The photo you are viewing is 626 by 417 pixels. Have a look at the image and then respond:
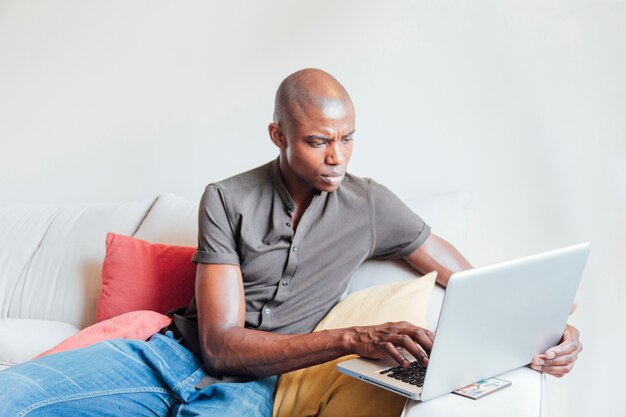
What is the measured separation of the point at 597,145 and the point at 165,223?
4.20 feet

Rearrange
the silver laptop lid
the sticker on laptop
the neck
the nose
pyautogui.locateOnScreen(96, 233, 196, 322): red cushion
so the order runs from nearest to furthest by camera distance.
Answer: the silver laptop lid < the sticker on laptop < the nose < the neck < pyautogui.locateOnScreen(96, 233, 196, 322): red cushion

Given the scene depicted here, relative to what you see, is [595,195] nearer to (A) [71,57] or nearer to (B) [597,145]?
(B) [597,145]

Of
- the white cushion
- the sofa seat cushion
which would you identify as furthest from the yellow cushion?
the sofa seat cushion

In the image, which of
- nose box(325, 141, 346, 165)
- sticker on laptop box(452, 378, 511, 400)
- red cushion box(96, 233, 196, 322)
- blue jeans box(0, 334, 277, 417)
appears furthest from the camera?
red cushion box(96, 233, 196, 322)

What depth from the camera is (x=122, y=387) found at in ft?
5.27

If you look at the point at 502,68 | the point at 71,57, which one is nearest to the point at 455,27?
the point at 502,68

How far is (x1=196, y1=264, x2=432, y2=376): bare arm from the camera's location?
1.47 m

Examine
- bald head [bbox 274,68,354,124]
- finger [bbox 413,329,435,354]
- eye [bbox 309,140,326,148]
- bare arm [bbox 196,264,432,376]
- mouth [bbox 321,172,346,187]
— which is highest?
bald head [bbox 274,68,354,124]

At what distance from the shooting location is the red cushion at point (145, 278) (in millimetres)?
2145

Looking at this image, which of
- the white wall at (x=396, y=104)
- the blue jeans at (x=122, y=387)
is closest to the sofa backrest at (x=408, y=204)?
the white wall at (x=396, y=104)

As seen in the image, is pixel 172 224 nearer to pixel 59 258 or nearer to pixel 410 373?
pixel 59 258

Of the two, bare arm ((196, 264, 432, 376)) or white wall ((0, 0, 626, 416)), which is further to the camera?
white wall ((0, 0, 626, 416))

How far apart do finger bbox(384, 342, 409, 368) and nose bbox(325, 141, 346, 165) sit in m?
0.49

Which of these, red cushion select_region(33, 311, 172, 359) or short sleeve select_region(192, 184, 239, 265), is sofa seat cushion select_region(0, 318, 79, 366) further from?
short sleeve select_region(192, 184, 239, 265)
